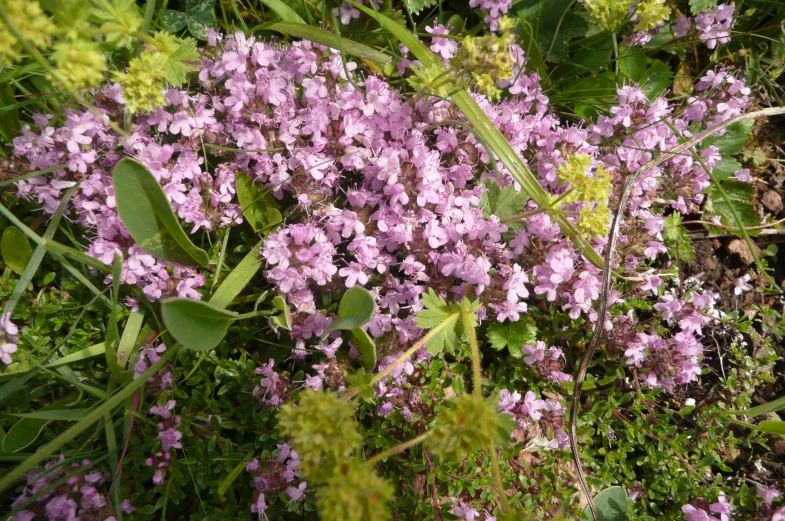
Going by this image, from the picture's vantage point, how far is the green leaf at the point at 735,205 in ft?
9.36

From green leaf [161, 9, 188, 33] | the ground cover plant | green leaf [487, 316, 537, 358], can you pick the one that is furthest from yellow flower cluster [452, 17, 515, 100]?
green leaf [161, 9, 188, 33]

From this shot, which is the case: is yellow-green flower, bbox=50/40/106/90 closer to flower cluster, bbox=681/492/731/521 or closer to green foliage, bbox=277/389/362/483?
green foliage, bbox=277/389/362/483

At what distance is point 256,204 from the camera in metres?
2.28

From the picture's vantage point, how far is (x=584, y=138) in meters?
2.37

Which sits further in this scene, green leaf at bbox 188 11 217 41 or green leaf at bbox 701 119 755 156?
green leaf at bbox 701 119 755 156

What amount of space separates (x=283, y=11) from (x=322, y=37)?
0.40 m

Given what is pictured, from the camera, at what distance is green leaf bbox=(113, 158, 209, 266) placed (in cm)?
181

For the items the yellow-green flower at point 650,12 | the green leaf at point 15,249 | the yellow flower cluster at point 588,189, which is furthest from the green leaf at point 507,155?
the green leaf at point 15,249

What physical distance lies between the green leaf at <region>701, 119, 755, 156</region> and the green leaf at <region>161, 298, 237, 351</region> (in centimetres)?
247

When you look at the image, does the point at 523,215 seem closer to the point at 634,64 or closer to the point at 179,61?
the point at 634,64

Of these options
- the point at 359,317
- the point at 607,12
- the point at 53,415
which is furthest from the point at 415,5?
the point at 53,415

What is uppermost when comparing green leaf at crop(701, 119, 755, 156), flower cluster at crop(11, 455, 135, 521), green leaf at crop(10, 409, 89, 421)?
green leaf at crop(701, 119, 755, 156)

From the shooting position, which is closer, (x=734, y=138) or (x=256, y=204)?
(x=256, y=204)

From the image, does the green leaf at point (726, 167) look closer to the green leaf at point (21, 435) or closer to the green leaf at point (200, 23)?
the green leaf at point (200, 23)
